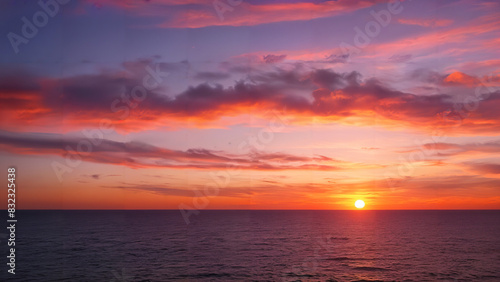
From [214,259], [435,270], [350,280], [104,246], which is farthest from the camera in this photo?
[104,246]

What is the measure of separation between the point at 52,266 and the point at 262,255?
1469 inches

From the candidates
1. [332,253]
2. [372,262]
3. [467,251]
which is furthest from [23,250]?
[467,251]

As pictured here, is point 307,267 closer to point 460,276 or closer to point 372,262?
point 372,262

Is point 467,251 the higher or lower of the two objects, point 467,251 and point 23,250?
the lower

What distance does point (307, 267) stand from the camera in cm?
5816

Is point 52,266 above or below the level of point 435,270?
above

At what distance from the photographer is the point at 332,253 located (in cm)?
7425

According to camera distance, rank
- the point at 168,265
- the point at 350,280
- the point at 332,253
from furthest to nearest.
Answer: the point at 332,253 → the point at 168,265 → the point at 350,280

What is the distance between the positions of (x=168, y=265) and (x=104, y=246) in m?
32.8

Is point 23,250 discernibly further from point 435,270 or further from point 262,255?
point 435,270

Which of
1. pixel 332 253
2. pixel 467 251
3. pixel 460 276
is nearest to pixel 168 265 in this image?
pixel 332 253

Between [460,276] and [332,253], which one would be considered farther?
[332,253]

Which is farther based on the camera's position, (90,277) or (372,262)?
(372,262)

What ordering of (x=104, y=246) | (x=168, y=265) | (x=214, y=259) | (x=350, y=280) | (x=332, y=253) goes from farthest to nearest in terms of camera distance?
1. (x=104, y=246)
2. (x=332, y=253)
3. (x=214, y=259)
4. (x=168, y=265)
5. (x=350, y=280)
